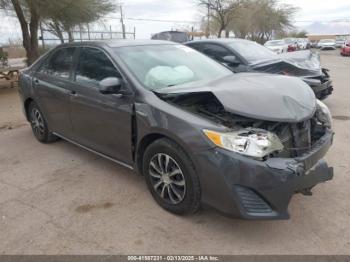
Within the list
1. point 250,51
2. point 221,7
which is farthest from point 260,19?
point 250,51

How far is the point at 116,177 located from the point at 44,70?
2.05 m

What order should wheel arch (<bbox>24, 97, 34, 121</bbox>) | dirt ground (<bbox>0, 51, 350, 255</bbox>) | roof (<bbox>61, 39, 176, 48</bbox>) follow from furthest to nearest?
wheel arch (<bbox>24, 97, 34, 121</bbox>) < roof (<bbox>61, 39, 176, 48</bbox>) < dirt ground (<bbox>0, 51, 350, 255</bbox>)

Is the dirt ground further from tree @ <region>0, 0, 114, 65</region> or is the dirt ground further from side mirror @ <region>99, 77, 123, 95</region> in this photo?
tree @ <region>0, 0, 114, 65</region>

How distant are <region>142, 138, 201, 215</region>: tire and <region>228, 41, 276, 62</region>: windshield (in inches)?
181

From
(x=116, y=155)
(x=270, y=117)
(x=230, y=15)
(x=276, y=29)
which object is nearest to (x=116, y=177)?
(x=116, y=155)

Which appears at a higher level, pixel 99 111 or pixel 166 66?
pixel 166 66

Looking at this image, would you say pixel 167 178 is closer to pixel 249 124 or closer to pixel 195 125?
pixel 195 125

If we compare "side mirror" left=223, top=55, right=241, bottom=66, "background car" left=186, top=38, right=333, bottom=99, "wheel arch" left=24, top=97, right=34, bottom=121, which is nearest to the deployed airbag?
"wheel arch" left=24, top=97, right=34, bottom=121

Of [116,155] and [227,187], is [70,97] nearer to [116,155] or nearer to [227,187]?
[116,155]

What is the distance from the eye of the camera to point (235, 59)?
24.0 feet

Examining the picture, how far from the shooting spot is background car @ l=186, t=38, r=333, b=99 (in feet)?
22.7

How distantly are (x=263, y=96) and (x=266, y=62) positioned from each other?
4.42 meters

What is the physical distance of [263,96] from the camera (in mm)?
3090

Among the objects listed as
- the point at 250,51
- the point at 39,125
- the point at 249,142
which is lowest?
the point at 39,125
